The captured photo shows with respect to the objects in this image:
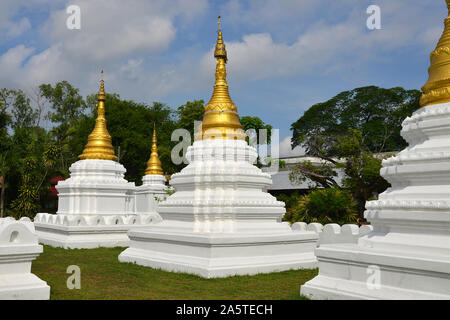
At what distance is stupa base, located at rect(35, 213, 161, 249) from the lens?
16016 mm

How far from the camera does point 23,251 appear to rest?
7074 mm

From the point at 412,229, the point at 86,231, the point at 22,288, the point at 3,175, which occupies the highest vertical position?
the point at 3,175

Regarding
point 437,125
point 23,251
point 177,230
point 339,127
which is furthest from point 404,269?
point 339,127

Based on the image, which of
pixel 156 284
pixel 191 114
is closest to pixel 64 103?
pixel 191 114

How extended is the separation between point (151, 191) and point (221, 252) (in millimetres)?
17136

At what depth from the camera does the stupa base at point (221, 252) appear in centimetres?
992

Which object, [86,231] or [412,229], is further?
[86,231]

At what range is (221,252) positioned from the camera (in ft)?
33.0

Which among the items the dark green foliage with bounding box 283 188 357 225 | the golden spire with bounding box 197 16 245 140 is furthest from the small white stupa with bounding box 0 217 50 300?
the dark green foliage with bounding box 283 188 357 225

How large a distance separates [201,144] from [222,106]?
124cm

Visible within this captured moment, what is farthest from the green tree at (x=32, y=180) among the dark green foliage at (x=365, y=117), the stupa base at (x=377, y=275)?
the stupa base at (x=377, y=275)

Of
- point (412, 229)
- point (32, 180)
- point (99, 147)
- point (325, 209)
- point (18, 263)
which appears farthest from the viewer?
point (32, 180)

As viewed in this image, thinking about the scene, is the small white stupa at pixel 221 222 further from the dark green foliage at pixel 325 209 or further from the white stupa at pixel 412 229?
the dark green foliage at pixel 325 209

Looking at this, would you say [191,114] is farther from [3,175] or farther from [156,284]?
[156,284]
